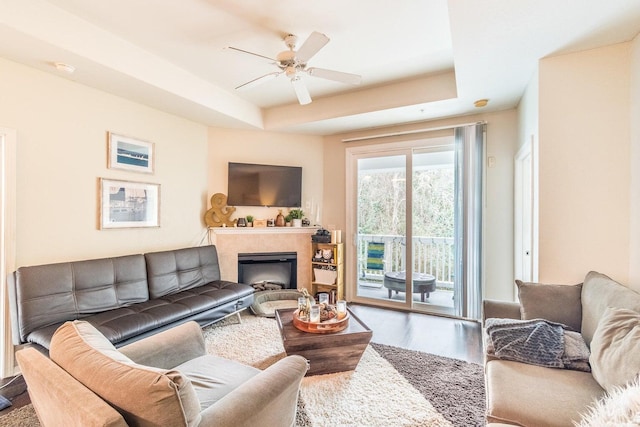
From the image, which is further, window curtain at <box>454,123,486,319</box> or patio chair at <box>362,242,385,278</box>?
patio chair at <box>362,242,385,278</box>

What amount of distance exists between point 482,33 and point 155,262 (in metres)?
3.59

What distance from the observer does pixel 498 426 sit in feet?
3.94

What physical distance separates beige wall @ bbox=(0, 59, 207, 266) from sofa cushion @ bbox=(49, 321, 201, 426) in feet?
6.80

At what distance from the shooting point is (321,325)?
233 cm

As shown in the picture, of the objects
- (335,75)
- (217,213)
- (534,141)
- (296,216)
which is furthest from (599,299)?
(217,213)

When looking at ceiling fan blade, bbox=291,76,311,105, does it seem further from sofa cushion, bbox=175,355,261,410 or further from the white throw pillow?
the white throw pillow

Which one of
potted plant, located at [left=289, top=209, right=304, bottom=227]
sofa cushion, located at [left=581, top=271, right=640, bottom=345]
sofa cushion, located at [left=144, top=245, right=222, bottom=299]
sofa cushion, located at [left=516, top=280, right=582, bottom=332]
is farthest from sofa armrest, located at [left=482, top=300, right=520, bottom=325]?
sofa cushion, located at [left=144, top=245, right=222, bottom=299]

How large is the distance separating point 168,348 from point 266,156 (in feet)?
10.6

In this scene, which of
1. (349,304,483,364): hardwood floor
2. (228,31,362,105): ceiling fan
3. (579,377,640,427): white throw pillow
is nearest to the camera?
(579,377,640,427): white throw pillow

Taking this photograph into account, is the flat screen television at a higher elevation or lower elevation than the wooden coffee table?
higher

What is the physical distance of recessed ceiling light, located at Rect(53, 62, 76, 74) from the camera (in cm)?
240

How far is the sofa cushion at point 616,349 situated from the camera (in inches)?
49.1

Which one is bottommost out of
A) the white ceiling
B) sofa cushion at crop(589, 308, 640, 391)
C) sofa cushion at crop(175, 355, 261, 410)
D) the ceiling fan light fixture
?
sofa cushion at crop(175, 355, 261, 410)

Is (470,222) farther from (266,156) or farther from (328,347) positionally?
(266,156)
